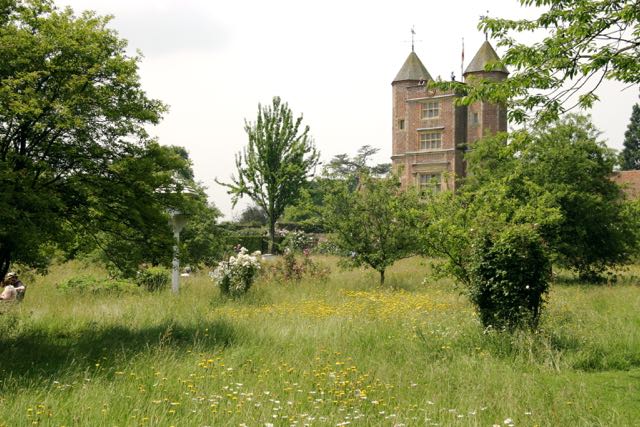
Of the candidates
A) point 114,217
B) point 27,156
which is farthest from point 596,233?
point 27,156

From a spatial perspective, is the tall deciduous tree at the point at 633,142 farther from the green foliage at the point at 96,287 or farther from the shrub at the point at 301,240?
the green foliage at the point at 96,287

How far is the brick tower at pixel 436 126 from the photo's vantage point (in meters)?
44.3

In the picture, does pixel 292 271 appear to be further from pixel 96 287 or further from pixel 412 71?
pixel 412 71

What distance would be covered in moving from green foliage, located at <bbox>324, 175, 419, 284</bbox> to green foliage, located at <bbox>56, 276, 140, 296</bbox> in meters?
6.25

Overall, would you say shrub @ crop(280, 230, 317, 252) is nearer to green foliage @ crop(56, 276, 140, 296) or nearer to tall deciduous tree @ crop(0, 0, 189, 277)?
green foliage @ crop(56, 276, 140, 296)

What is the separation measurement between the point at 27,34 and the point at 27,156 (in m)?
1.68

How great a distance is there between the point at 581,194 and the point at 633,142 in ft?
149

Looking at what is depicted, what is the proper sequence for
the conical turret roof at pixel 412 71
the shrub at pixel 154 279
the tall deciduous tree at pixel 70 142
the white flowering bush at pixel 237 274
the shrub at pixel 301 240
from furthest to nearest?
the conical turret roof at pixel 412 71
the shrub at pixel 301 240
the shrub at pixel 154 279
the white flowering bush at pixel 237 274
the tall deciduous tree at pixel 70 142

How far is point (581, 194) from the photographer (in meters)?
19.7

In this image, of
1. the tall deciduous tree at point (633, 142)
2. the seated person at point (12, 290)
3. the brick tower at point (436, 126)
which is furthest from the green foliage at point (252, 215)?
the seated person at point (12, 290)

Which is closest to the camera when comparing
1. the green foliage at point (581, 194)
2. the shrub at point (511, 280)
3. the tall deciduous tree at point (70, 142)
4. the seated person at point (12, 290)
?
the tall deciduous tree at point (70, 142)

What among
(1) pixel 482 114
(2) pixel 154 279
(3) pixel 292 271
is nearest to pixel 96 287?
(2) pixel 154 279

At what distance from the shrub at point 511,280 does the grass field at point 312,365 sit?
0.39 metres

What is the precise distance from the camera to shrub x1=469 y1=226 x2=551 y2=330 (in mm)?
10023
